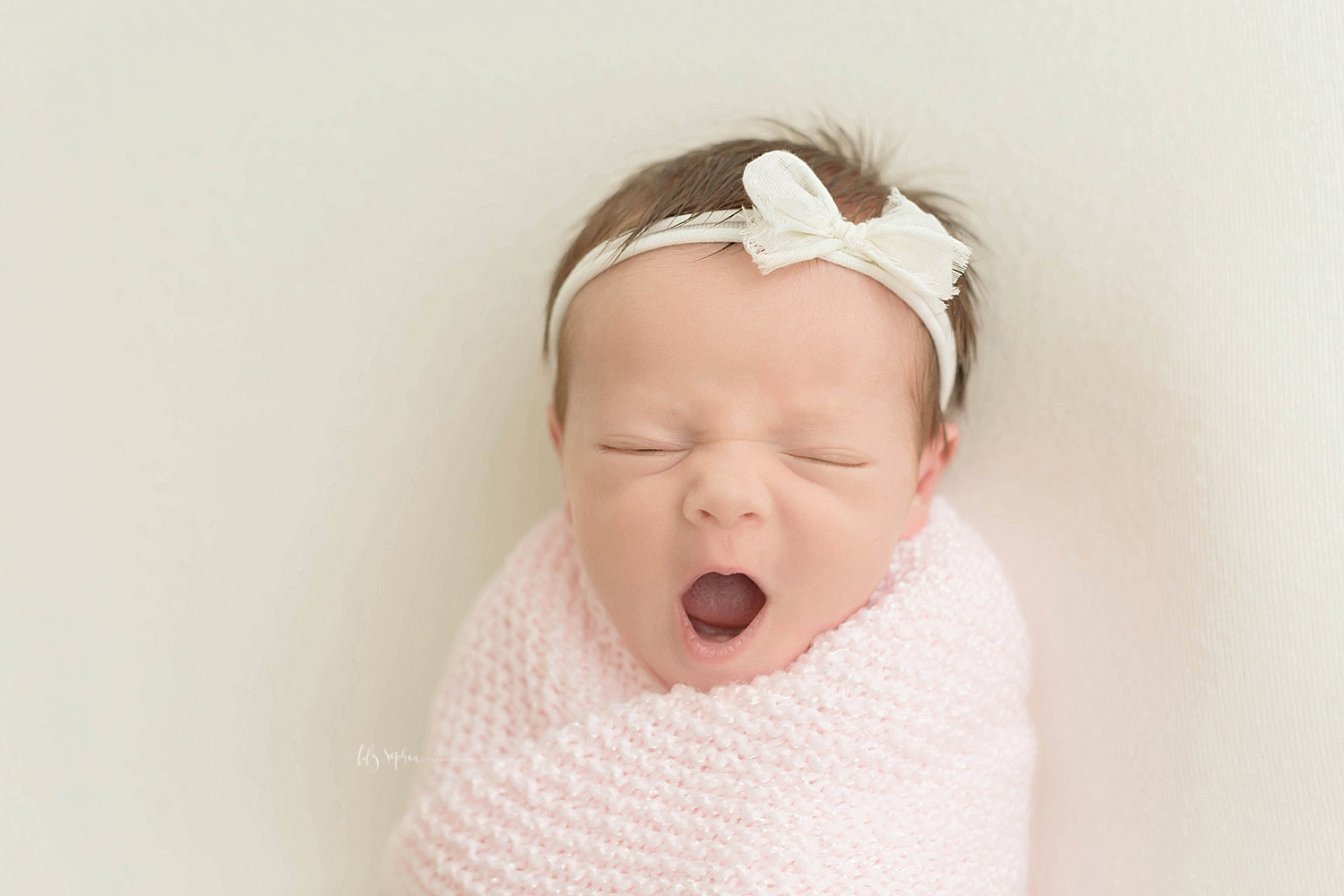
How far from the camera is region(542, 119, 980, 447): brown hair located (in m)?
1.25

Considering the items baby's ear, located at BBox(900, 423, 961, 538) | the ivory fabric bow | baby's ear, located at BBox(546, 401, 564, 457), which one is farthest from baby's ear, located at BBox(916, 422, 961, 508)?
baby's ear, located at BBox(546, 401, 564, 457)

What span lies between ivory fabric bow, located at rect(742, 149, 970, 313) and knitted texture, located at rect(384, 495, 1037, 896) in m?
0.37

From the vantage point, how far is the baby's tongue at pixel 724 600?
1243 mm

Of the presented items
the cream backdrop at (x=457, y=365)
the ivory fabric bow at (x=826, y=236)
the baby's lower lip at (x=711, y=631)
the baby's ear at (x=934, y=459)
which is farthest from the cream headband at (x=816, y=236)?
the baby's lower lip at (x=711, y=631)

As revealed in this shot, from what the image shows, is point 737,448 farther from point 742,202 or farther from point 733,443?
point 742,202

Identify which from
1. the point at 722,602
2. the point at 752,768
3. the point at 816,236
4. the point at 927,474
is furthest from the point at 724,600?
the point at 816,236

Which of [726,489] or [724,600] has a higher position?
[726,489]

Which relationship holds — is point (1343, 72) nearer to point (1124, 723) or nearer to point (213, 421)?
point (1124, 723)

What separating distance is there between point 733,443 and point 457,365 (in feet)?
2.14

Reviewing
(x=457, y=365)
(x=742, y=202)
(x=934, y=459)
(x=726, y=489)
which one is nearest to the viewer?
(x=726, y=489)

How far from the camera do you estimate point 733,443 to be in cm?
116

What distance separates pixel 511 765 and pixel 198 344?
0.93 metres

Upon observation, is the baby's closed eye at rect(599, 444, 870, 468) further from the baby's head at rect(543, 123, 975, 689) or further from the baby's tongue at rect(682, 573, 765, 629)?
the baby's tongue at rect(682, 573, 765, 629)

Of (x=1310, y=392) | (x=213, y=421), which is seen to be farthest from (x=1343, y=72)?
(x=213, y=421)
